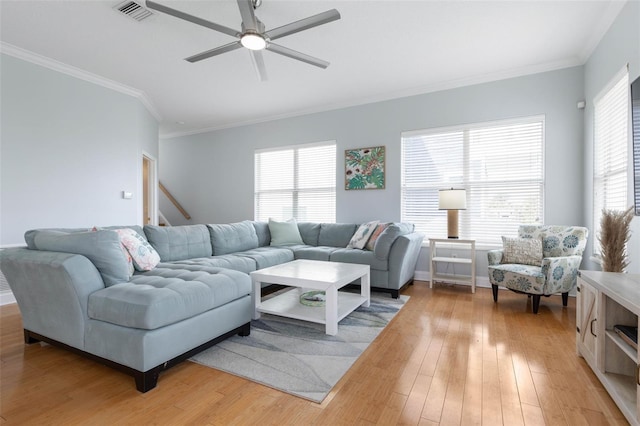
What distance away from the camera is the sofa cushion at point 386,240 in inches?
142

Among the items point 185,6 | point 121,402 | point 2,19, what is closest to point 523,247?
point 121,402

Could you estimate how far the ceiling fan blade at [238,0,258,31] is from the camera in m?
2.04

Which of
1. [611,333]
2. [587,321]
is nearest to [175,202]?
[587,321]

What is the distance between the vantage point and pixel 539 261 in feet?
11.1

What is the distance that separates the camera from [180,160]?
6.97 metres

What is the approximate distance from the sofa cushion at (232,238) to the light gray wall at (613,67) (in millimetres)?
3958

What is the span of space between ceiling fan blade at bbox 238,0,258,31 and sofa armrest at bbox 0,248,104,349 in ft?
6.37

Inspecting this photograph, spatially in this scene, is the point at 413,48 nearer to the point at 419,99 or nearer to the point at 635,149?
the point at 419,99

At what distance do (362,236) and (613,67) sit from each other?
Answer: 2.97m

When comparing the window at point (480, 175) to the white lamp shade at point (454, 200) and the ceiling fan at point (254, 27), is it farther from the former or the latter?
the ceiling fan at point (254, 27)

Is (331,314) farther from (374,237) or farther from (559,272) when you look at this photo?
(559,272)

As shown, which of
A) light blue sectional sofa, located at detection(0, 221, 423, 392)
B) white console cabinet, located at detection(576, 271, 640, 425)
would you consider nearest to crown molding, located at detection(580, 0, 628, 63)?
white console cabinet, located at detection(576, 271, 640, 425)

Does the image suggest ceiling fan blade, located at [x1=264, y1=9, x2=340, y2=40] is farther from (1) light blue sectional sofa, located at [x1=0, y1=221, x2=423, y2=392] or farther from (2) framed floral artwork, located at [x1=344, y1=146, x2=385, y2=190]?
(2) framed floral artwork, located at [x1=344, y1=146, x2=385, y2=190]

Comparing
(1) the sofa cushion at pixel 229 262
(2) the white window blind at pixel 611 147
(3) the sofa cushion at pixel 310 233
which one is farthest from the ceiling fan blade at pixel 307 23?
(3) the sofa cushion at pixel 310 233
